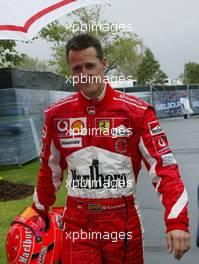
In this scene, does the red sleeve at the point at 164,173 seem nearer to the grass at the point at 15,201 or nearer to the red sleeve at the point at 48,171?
the red sleeve at the point at 48,171

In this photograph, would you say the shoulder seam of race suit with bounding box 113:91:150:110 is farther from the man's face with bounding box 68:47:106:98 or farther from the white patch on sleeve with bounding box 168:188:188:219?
the white patch on sleeve with bounding box 168:188:188:219

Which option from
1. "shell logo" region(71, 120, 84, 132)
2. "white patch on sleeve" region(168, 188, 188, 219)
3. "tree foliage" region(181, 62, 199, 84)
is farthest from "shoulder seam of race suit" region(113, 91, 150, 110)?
"tree foliage" region(181, 62, 199, 84)

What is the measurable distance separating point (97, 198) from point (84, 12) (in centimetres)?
2541

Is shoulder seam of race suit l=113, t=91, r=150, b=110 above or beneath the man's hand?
above

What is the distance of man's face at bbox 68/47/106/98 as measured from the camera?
11.0 ft

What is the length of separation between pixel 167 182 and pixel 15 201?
22.1 feet

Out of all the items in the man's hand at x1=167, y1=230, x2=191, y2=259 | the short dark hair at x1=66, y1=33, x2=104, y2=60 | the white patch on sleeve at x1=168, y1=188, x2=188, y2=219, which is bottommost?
the man's hand at x1=167, y1=230, x2=191, y2=259

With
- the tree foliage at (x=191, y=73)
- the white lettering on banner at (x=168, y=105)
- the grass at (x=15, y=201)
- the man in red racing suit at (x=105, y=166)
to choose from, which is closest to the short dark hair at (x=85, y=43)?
the man in red racing suit at (x=105, y=166)

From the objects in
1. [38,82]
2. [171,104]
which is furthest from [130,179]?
[171,104]

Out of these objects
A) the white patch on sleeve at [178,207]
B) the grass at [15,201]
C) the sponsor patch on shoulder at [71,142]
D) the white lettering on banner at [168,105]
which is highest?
the sponsor patch on shoulder at [71,142]

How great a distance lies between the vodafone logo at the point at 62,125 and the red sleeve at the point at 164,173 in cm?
50

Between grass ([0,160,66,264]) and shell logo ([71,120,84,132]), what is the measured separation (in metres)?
2.90

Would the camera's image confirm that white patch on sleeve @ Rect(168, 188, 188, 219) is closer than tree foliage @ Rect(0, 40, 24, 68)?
Yes

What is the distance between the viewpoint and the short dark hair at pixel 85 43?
3381mm
